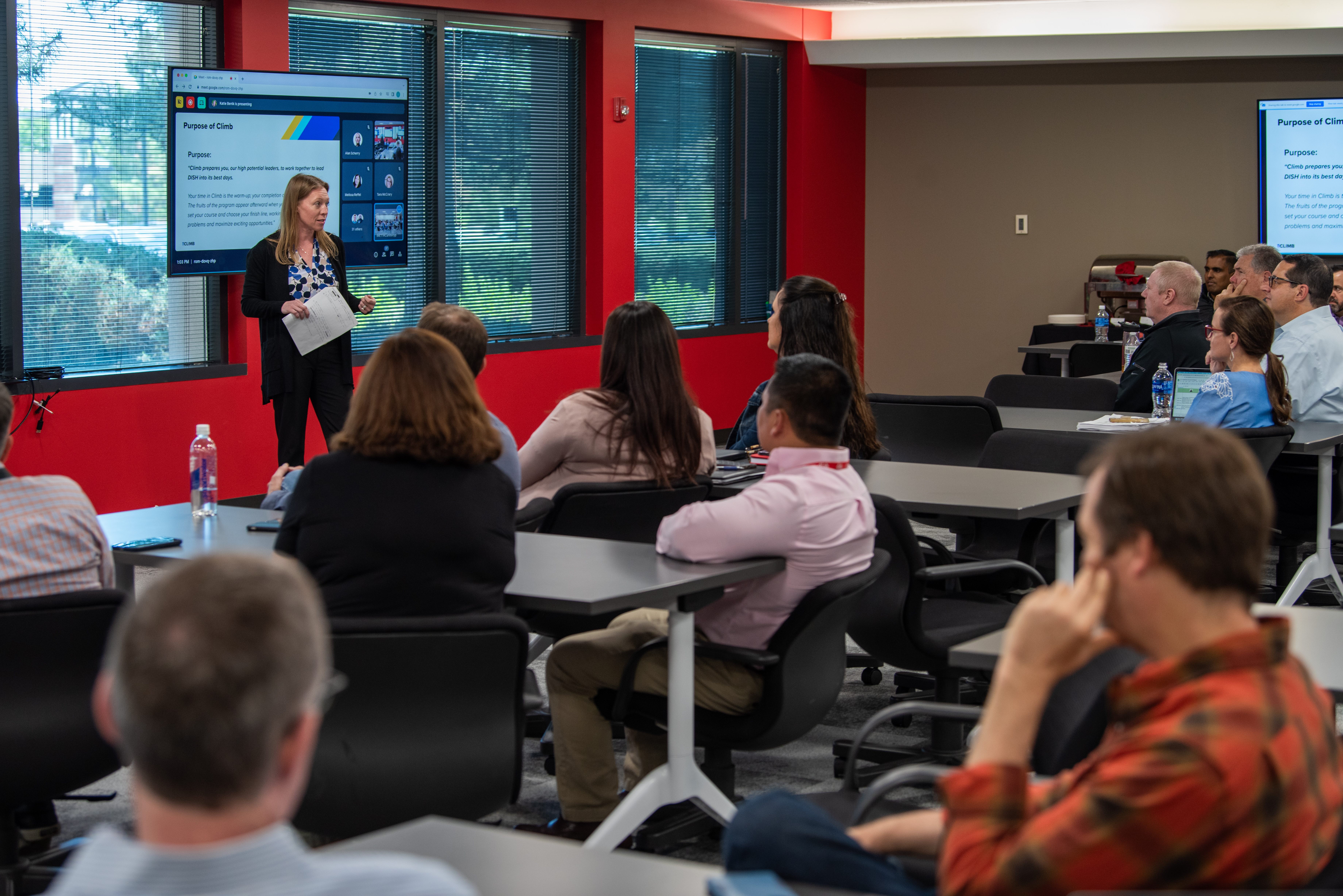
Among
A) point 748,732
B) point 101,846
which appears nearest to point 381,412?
point 748,732

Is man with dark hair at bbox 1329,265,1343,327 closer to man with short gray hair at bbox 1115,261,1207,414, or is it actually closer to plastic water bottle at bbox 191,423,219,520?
man with short gray hair at bbox 1115,261,1207,414

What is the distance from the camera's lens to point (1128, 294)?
10.0m

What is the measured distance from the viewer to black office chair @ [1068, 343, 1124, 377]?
8.48 metres

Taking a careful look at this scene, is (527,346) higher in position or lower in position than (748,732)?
higher

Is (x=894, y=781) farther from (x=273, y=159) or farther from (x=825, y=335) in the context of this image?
(x=273, y=159)

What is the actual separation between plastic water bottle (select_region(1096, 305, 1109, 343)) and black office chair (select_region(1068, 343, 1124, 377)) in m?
0.06

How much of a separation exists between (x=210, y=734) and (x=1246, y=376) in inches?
188

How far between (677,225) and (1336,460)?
529 centimetres

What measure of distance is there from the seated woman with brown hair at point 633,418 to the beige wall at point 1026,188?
24.7ft

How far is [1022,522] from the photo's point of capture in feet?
15.1

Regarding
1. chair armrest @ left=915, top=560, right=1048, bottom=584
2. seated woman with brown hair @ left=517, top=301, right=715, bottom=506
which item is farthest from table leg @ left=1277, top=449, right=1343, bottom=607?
seated woman with brown hair @ left=517, top=301, right=715, bottom=506

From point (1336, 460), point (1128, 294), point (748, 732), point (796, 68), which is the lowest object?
point (748, 732)

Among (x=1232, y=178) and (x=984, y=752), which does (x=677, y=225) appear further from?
(x=984, y=752)

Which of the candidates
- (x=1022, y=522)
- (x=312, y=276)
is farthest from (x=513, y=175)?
(x=1022, y=522)
